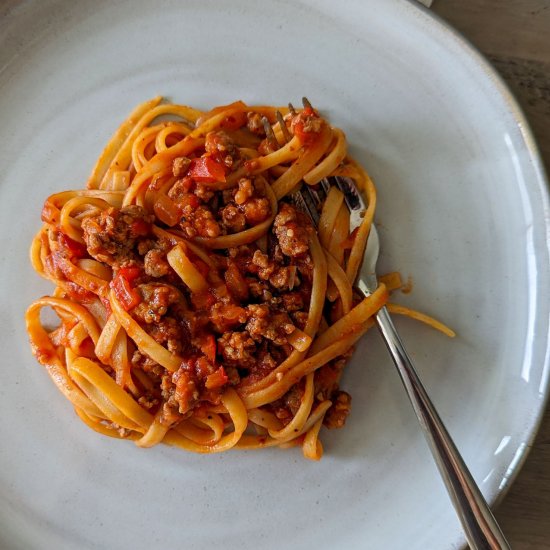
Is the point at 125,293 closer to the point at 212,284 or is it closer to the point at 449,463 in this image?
the point at 212,284

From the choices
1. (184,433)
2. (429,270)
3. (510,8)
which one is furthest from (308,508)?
(510,8)

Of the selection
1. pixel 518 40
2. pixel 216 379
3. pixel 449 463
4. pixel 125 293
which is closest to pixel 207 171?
pixel 125 293

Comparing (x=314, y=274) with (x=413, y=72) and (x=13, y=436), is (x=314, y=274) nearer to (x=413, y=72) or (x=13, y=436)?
(x=413, y=72)

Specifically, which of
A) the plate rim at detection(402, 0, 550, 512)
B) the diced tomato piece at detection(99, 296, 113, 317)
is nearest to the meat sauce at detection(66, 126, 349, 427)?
the diced tomato piece at detection(99, 296, 113, 317)

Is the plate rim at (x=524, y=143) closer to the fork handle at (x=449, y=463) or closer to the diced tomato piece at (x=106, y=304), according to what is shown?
the fork handle at (x=449, y=463)

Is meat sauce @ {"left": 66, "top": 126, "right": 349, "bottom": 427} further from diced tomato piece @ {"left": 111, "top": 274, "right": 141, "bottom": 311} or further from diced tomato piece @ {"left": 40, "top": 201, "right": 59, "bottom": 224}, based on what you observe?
diced tomato piece @ {"left": 40, "top": 201, "right": 59, "bottom": 224}
